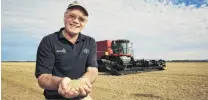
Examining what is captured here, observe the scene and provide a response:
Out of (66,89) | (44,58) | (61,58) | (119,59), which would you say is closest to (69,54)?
(61,58)

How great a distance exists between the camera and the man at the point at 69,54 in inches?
99.7

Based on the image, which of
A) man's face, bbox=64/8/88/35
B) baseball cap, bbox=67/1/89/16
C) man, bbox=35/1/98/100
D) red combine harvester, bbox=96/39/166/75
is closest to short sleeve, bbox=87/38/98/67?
man, bbox=35/1/98/100

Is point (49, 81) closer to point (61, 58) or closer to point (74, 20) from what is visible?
point (61, 58)

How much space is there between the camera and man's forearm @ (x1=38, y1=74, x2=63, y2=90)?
7.08 ft

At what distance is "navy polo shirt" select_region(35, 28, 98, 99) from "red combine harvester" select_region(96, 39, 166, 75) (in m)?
21.5

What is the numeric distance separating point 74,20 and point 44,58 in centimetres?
40

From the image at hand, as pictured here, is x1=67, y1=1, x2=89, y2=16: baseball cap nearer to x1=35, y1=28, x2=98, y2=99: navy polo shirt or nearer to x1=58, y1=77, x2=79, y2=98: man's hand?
x1=35, y1=28, x2=98, y2=99: navy polo shirt

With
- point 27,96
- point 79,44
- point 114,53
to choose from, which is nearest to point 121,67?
point 114,53

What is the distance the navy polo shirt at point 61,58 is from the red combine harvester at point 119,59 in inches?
848

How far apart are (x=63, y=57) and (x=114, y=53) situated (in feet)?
80.8

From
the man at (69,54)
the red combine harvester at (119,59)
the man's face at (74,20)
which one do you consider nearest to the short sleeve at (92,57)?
the man at (69,54)

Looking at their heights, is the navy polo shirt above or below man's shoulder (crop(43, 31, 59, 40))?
below

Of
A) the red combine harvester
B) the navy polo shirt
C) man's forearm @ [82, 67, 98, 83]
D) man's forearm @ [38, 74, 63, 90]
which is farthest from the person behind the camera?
the red combine harvester

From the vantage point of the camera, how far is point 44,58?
8.41ft
